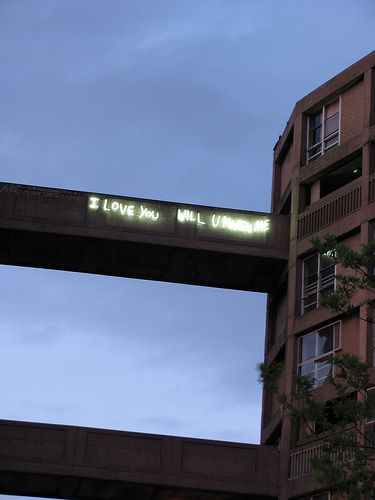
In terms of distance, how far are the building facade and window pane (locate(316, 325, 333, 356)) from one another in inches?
1.4

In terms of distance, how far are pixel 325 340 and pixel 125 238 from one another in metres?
8.50

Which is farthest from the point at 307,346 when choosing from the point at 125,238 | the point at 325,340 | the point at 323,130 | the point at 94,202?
the point at 94,202

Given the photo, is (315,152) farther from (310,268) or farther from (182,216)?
(182,216)

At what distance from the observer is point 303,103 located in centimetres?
4472

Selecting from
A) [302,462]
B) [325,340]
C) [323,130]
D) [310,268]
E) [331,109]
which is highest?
[331,109]

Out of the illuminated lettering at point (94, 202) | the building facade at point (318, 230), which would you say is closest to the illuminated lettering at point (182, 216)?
the illuminated lettering at point (94, 202)

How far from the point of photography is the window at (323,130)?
142 ft

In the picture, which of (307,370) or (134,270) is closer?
(307,370)

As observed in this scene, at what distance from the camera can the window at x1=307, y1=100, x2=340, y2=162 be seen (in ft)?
142

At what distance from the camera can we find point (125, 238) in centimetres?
4169

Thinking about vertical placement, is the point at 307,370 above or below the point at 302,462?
above

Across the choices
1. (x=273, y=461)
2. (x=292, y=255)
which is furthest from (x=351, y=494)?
(x=292, y=255)

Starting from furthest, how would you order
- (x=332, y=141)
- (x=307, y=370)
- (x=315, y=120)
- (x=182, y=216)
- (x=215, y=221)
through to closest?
(x=315, y=120), (x=332, y=141), (x=215, y=221), (x=182, y=216), (x=307, y=370)

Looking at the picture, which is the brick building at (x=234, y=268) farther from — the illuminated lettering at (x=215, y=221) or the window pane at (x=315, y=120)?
the illuminated lettering at (x=215, y=221)
